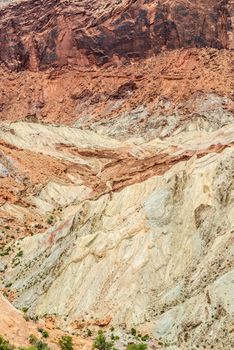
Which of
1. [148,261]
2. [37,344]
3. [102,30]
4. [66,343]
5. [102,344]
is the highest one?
[37,344]

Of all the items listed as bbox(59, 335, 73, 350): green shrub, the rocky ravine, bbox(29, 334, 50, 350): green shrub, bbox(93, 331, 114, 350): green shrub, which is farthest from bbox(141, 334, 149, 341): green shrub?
bbox(29, 334, 50, 350): green shrub

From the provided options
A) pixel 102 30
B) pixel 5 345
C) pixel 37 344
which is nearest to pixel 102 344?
pixel 37 344

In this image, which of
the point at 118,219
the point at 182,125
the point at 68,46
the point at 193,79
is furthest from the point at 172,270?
the point at 68,46

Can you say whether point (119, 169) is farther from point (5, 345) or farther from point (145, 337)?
point (5, 345)

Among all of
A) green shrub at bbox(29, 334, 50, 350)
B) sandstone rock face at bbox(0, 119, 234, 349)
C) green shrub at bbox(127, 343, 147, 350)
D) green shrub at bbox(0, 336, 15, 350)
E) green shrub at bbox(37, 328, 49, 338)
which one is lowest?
sandstone rock face at bbox(0, 119, 234, 349)

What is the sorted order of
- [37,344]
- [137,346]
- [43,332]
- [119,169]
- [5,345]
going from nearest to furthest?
1. [5,345]
2. [37,344]
3. [43,332]
4. [137,346]
5. [119,169]

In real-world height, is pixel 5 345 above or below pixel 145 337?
above

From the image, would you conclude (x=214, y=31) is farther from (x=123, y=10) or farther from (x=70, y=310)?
(x=70, y=310)

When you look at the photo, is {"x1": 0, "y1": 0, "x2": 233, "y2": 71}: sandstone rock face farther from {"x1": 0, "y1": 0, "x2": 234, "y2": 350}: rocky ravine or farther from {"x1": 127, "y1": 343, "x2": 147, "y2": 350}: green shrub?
{"x1": 127, "y1": 343, "x2": 147, "y2": 350}: green shrub
